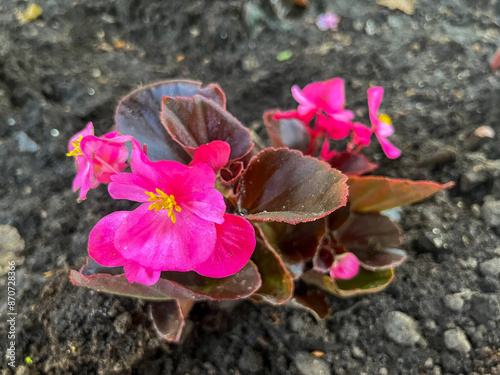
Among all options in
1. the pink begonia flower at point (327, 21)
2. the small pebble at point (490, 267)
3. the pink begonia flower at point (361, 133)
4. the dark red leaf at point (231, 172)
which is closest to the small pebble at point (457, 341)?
the small pebble at point (490, 267)

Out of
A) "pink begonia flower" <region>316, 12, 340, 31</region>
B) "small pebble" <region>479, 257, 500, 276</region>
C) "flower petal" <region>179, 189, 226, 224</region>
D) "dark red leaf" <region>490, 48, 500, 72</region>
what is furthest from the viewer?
"pink begonia flower" <region>316, 12, 340, 31</region>

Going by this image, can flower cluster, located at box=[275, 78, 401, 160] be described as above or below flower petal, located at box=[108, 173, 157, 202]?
below

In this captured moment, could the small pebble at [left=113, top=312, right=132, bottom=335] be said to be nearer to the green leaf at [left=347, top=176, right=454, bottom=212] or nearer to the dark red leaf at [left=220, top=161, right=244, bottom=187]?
the dark red leaf at [left=220, top=161, right=244, bottom=187]

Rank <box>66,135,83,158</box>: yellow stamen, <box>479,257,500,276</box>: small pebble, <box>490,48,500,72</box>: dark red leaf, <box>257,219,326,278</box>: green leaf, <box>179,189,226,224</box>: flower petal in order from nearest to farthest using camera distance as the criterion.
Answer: <box>179,189,226,224</box>: flower petal, <box>66,135,83,158</box>: yellow stamen, <box>257,219,326,278</box>: green leaf, <box>479,257,500,276</box>: small pebble, <box>490,48,500,72</box>: dark red leaf

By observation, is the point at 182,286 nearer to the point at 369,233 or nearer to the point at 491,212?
the point at 369,233

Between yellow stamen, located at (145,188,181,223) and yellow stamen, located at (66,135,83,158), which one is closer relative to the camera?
yellow stamen, located at (145,188,181,223)

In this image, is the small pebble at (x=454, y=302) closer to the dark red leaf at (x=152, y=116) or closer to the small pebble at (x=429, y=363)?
the small pebble at (x=429, y=363)

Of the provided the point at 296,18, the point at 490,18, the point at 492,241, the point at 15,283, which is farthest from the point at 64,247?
the point at 490,18

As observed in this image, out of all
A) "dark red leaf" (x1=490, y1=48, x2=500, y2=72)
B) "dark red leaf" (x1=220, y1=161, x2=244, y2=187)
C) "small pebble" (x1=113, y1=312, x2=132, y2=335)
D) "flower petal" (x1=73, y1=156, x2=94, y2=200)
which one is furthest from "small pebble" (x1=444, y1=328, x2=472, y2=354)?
"dark red leaf" (x1=490, y1=48, x2=500, y2=72)
